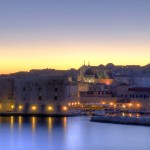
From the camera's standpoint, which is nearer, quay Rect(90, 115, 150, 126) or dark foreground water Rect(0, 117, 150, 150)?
dark foreground water Rect(0, 117, 150, 150)

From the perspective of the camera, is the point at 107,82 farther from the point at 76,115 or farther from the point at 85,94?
the point at 76,115

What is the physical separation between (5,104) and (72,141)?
42.7 feet

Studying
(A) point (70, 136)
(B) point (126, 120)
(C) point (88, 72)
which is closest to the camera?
(A) point (70, 136)

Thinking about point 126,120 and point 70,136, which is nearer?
point 70,136

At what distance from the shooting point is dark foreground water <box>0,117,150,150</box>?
17516mm

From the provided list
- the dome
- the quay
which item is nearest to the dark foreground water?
the quay

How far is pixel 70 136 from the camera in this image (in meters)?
19.9

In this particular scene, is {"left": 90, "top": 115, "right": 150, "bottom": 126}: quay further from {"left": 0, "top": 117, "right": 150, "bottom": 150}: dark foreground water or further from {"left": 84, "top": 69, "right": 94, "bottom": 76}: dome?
{"left": 84, "top": 69, "right": 94, "bottom": 76}: dome

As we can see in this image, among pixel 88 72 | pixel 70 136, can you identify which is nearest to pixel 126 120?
pixel 70 136

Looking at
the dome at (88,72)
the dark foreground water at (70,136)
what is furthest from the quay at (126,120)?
the dome at (88,72)

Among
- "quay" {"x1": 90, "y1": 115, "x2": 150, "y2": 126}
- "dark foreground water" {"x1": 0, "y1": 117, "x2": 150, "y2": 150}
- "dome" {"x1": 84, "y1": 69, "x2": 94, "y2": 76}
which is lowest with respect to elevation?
"dark foreground water" {"x1": 0, "y1": 117, "x2": 150, "y2": 150}

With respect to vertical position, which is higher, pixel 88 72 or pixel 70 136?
pixel 88 72

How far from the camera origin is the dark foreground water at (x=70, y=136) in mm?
17516

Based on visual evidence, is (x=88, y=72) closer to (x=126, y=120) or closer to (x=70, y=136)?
(x=126, y=120)
